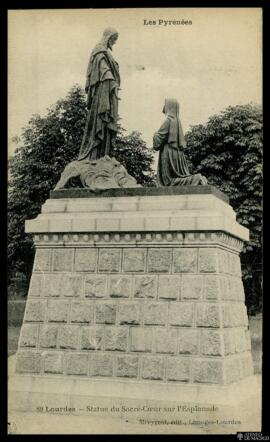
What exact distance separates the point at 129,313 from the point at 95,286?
0.81m

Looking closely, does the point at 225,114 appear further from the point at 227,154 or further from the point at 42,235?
the point at 42,235

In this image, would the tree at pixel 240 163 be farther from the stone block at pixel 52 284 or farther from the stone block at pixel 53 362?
the stone block at pixel 53 362

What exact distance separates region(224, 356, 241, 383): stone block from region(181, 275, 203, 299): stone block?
3.89 feet

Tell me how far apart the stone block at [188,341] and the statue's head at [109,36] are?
18.7ft

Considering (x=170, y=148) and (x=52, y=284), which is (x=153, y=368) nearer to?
(x=52, y=284)

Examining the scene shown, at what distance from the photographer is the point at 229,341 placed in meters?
12.6

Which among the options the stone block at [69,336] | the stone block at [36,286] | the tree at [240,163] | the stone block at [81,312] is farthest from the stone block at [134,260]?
the tree at [240,163]

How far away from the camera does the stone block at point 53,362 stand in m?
13.0

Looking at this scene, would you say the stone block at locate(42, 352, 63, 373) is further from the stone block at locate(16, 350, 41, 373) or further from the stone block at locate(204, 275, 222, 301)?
the stone block at locate(204, 275, 222, 301)

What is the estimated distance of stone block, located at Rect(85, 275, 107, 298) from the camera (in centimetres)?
1299

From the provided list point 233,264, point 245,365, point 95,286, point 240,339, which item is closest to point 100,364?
point 95,286

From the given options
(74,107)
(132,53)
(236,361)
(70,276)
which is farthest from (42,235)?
(74,107)
